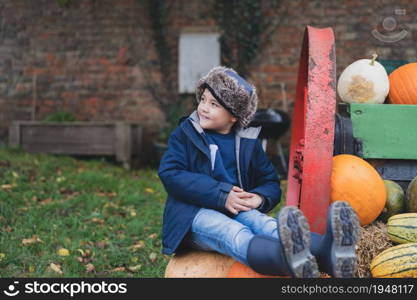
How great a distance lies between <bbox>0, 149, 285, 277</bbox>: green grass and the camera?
3.41 meters

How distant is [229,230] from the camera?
7.32 ft

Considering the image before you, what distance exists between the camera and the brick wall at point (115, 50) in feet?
24.6

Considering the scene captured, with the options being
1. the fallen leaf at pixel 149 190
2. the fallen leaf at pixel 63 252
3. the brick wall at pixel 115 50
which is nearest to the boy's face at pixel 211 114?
the fallen leaf at pixel 63 252

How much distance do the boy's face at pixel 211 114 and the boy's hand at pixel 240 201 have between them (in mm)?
335

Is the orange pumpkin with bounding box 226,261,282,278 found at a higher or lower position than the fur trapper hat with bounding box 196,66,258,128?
lower

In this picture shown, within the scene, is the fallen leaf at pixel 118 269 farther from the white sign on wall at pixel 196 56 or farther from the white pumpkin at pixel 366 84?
the white sign on wall at pixel 196 56

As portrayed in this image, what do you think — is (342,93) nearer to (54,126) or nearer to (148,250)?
(148,250)

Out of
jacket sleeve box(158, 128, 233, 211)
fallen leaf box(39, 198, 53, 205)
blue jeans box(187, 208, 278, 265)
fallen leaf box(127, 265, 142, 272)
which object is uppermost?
jacket sleeve box(158, 128, 233, 211)

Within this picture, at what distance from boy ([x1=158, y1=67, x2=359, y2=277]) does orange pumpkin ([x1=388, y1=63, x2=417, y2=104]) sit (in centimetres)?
92

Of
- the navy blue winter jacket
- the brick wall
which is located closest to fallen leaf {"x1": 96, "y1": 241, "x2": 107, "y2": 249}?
the navy blue winter jacket

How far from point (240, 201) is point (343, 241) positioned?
2.05 feet

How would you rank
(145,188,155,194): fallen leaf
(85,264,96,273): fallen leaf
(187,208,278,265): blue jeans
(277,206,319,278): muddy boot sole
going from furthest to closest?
(145,188,155,194): fallen leaf, (85,264,96,273): fallen leaf, (187,208,278,265): blue jeans, (277,206,319,278): muddy boot sole

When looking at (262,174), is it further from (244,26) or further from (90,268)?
(244,26)

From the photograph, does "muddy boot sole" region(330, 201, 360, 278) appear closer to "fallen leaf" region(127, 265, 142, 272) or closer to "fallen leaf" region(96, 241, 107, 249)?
"fallen leaf" region(127, 265, 142, 272)
